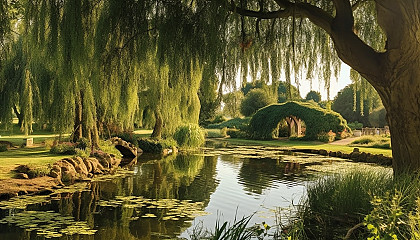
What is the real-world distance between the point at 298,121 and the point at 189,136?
46.3ft

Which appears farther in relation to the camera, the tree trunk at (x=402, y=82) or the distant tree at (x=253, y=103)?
the distant tree at (x=253, y=103)

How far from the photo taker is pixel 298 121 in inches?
1257

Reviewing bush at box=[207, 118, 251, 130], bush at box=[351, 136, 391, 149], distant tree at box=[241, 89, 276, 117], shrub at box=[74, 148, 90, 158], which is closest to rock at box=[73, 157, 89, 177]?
shrub at box=[74, 148, 90, 158]

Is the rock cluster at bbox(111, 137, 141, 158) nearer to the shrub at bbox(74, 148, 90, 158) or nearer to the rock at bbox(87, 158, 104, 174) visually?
the shrub at bbox(74, 148, 90, 158)

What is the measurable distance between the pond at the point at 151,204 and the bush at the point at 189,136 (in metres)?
8.91

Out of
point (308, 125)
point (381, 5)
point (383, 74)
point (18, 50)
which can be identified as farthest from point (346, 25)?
point (308, 125)

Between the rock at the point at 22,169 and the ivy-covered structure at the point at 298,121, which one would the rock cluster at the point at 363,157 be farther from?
the rock at the point at 22,169

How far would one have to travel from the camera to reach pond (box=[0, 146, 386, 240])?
5156 mm

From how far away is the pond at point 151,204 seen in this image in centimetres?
516

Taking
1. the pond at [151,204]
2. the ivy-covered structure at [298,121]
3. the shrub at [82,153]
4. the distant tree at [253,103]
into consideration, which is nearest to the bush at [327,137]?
the ivy-covered structure at [298,121]

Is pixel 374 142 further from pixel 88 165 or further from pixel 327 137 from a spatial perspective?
pixel 88 165

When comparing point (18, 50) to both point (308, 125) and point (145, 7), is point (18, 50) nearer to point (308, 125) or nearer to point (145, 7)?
point (145, 7)

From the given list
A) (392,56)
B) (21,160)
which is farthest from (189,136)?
(392,56)

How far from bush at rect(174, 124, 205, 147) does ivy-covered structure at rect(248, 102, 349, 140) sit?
1031cm
